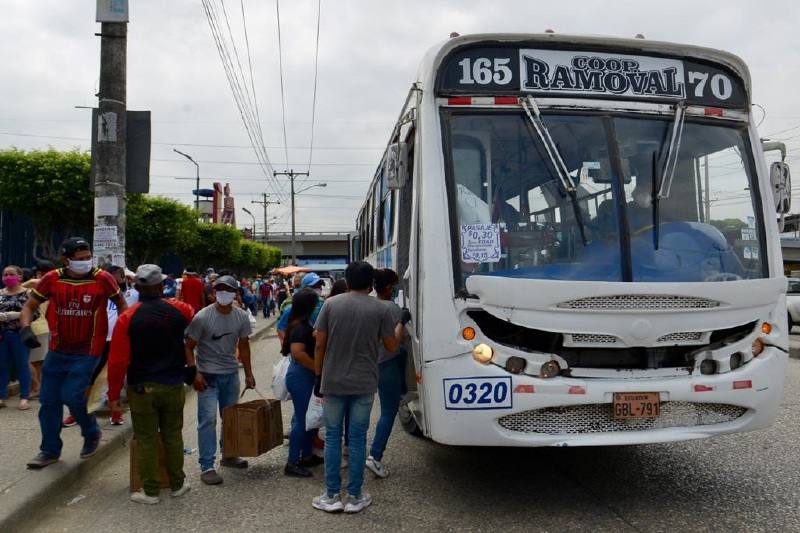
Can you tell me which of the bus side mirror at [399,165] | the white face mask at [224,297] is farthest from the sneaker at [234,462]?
the bus side mirror at [399,165]

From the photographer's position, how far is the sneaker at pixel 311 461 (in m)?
6.27

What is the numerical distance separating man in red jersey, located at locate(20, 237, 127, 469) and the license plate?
155 inches

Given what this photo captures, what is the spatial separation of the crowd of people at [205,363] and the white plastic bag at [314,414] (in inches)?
2.3

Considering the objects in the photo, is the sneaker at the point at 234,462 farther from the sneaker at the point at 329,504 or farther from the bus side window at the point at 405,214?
the bus side window at the point at 405,214

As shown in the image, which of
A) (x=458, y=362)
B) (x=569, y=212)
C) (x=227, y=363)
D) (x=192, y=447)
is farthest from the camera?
(x=192, y=447)

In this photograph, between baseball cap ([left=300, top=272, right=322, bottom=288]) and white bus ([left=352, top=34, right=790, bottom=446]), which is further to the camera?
baseball cap ([left=300, top=272, right=322, bottom=288])

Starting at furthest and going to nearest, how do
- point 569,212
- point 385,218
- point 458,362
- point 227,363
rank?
point 385,218
point 227,363
point 569,212
point 458,362

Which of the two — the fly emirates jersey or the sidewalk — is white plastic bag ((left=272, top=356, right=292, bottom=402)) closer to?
the fly emirates jersey

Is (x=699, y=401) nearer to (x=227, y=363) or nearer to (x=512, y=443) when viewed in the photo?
(x=512, y=443)

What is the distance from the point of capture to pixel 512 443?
184 inches

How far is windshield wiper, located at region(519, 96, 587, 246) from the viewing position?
494cm

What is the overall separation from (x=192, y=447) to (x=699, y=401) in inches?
184

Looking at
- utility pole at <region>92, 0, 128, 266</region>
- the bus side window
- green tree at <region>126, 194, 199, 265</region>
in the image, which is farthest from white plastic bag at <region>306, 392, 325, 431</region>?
green tree at <region>126, 194, 199, 265</region>

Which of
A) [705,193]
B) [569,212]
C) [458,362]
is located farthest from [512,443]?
[705,193]
